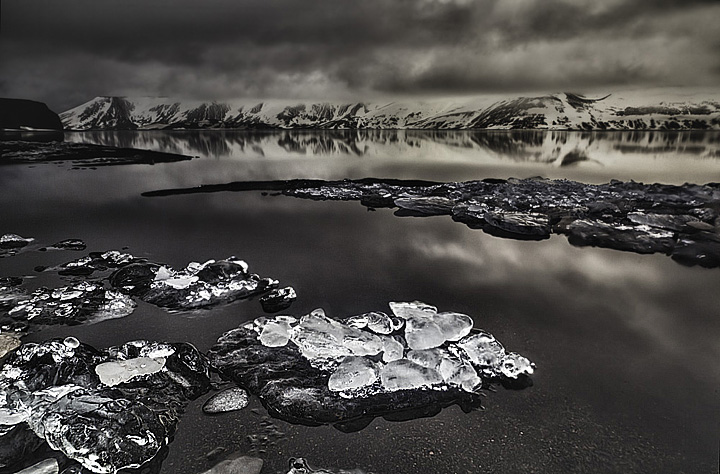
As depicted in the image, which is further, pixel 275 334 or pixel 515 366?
pixel 275 334

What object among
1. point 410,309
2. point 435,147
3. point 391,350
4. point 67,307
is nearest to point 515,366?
point 391,350

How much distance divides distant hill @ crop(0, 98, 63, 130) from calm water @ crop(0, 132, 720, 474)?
106429mm

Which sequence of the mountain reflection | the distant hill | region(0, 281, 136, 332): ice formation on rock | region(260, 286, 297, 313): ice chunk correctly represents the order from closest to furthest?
region(0, 281, 136, 332): ice formation on rock
region(260, 286, 297, 313): ice chunk
the mountain reflection
the distant hill

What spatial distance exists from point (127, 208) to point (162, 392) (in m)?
9.15

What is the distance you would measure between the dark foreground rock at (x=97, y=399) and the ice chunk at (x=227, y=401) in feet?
0.54

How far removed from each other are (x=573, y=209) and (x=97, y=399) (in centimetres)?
1034

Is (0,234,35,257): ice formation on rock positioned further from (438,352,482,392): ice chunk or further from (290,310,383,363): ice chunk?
(438,352,482,392): ice chunk

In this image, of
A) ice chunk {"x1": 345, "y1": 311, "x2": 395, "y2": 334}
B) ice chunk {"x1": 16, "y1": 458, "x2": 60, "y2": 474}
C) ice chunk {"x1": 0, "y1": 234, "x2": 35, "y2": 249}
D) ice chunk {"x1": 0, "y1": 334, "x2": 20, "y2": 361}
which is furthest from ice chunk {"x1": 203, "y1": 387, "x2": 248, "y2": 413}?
ice chunk {"x1": 0, "y1": 234, "x2": 35, "y2": 249}

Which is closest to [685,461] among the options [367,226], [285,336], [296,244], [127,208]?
[285,336]

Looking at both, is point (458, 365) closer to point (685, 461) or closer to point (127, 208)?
point (685, 461)

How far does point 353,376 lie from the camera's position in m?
3.18

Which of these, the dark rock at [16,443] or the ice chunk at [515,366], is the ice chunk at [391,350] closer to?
the ice chunk at [515,366]

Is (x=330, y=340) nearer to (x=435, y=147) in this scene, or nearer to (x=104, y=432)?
(x=104, y=432)

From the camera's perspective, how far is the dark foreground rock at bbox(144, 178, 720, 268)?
7293 mm
